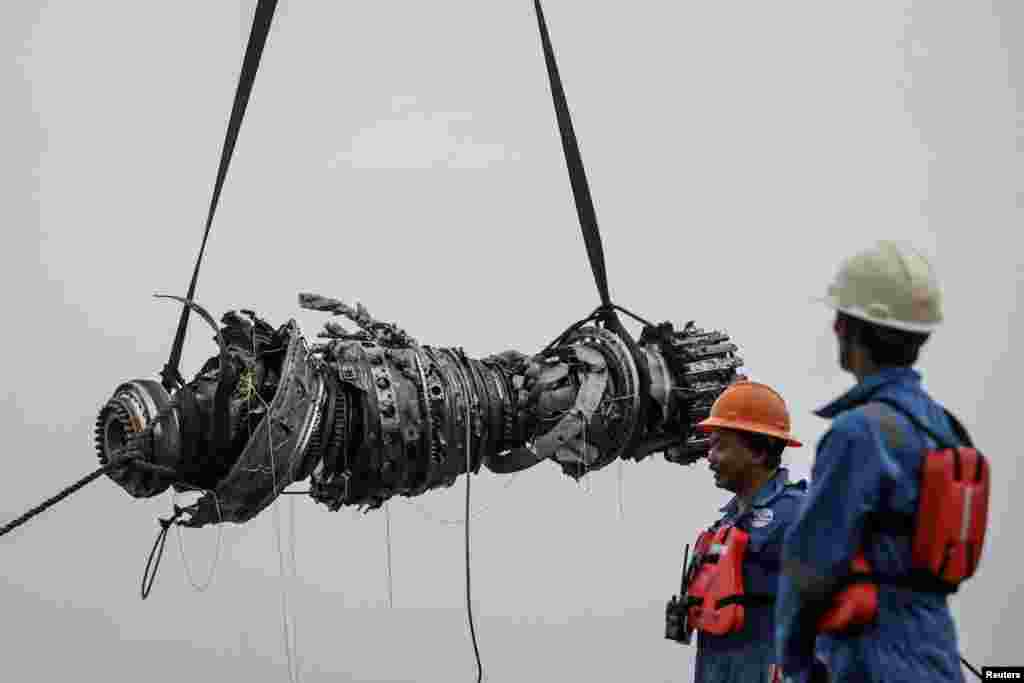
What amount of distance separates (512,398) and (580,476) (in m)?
0.29

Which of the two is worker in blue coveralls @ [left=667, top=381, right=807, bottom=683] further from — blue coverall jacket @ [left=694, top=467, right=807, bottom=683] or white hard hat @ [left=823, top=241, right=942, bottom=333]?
white hard hat @ [left=823, top=241, right=942, bottom=333]

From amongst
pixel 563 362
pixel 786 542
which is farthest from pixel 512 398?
pixel 786 542

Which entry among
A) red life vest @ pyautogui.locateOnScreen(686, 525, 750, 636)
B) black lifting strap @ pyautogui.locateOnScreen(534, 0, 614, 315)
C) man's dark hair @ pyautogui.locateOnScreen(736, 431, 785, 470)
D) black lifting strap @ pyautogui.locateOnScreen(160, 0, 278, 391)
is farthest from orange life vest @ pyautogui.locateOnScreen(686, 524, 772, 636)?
black lifting strap @ pyautogui.locateOnScreen(160, 0, 278, 391)

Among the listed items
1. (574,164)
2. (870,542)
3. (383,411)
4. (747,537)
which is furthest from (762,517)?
(574,164)

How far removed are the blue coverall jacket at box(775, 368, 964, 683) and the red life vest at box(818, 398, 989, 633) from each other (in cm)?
1

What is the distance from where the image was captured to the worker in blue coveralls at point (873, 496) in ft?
5.29

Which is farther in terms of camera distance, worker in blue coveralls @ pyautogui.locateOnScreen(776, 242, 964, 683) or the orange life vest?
→ the orange life vest

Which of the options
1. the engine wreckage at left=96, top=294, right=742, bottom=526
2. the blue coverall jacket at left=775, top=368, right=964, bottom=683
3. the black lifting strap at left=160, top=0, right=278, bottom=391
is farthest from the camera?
the black lifting strap at left=160, top=0, right=278, bottom=391

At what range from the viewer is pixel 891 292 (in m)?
1.67

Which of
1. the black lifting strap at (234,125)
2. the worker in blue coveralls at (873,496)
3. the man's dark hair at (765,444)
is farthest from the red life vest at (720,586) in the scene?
the black lifting strap at (234,125)

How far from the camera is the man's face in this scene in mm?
2480

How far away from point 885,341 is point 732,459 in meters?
0.83

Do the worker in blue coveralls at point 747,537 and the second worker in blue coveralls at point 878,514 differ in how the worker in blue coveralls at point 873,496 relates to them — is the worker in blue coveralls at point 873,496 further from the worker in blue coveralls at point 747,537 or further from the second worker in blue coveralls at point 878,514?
the worker in blue coveralls at point 747,537

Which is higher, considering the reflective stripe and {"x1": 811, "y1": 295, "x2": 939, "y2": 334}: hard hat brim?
{"x1": 811, "y1": 295, "x2": 939, "y2": 334}: hard hat brim
